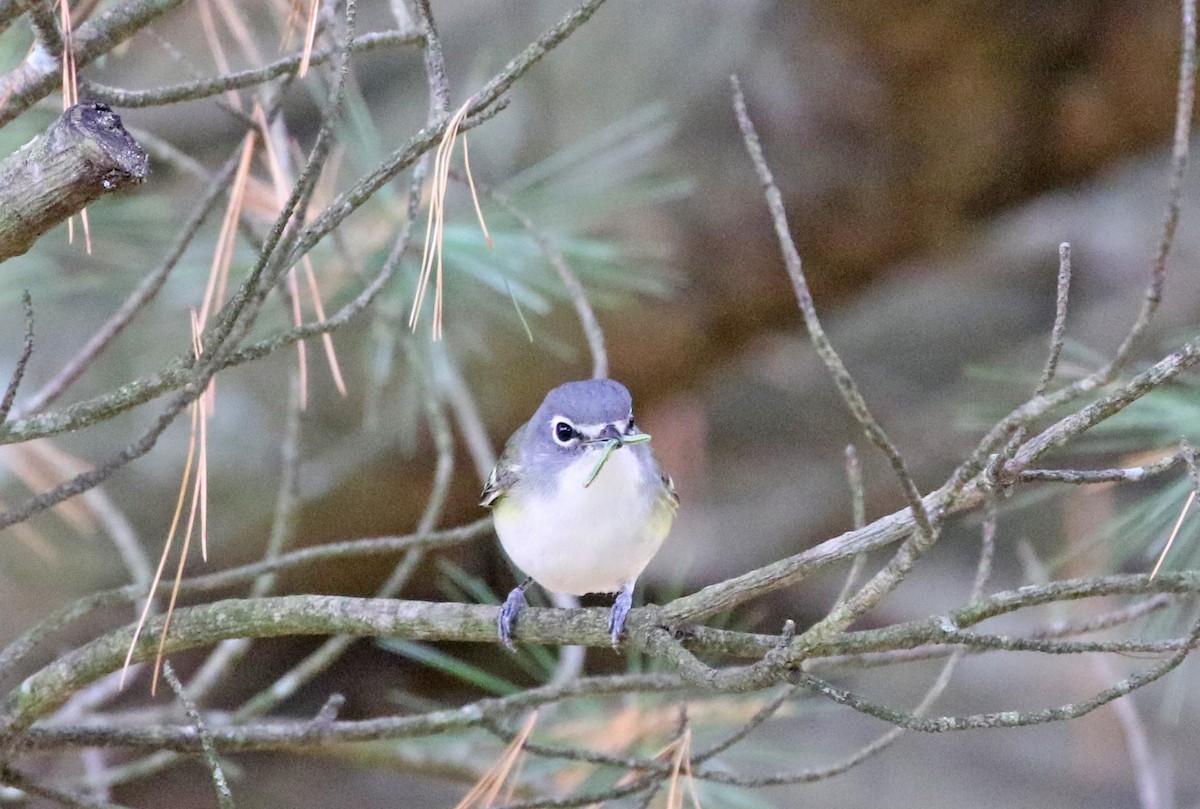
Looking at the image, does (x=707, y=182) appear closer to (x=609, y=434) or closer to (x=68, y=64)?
(x=609, y=434)

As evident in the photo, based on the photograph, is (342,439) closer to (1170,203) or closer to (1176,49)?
(1176,49)

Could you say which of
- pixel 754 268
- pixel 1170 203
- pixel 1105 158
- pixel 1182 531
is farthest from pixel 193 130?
pixel 1170 203

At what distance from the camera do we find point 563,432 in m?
2.13

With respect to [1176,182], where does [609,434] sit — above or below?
above

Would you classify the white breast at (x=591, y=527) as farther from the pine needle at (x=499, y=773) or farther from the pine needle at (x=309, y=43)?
the pine needle at (x=309, y=43)

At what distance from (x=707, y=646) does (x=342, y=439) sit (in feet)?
8.24

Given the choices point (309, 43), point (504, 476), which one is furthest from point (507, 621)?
point (309, 43)

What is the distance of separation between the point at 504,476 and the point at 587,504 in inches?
10.5

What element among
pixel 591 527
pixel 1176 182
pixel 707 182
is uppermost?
pixel 707 182

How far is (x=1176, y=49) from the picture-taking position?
137 inches

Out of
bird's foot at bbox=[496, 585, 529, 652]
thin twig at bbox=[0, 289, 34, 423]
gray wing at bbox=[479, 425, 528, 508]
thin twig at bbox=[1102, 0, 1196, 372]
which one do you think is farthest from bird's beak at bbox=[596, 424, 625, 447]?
thin twig at bbox=[1102, 0, 1196, 372]

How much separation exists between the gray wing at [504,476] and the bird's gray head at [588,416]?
4.6 inches

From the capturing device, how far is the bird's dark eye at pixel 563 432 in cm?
210

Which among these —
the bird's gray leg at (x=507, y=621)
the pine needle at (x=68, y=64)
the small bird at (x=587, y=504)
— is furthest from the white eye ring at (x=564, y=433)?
the pine needle at (x=68, y=64)
